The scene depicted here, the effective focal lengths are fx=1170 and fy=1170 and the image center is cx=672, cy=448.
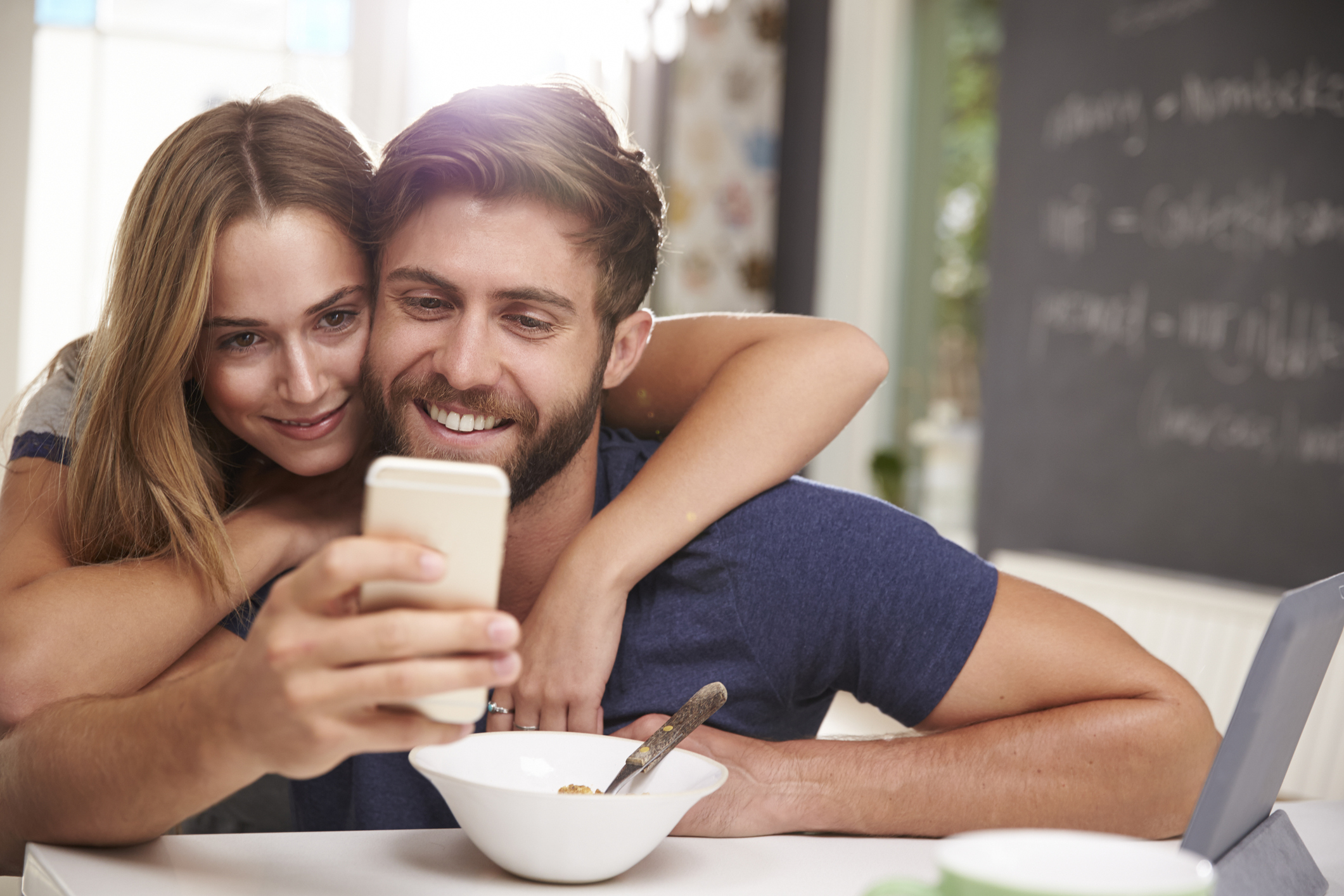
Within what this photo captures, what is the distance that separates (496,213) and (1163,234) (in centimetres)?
232

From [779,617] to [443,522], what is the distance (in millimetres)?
675

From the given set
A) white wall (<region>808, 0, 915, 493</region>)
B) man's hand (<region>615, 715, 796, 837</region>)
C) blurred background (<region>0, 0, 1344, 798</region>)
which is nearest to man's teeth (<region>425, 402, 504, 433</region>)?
man's hand (<region>615, 715, 796, 837</region>)

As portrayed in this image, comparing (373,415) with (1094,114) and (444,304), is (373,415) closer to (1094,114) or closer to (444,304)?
(444,304)

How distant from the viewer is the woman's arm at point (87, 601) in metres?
0.99

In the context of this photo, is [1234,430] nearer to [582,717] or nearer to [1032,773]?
[1032,773]

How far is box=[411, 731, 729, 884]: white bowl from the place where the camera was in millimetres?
760

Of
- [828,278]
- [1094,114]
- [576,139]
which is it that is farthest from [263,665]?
[828,278]

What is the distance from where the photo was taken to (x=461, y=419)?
1.17 metres

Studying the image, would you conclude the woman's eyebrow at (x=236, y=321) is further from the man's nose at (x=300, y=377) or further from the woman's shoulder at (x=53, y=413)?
the woman's shoulder at (x=53, y=413)

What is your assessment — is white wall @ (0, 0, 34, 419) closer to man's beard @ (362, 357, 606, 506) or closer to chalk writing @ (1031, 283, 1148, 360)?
man's beard @ (362, 357, 606, 506)

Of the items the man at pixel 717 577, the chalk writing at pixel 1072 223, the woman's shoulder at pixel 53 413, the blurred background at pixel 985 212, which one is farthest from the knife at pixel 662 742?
the chalk writing at pixel 1072 223

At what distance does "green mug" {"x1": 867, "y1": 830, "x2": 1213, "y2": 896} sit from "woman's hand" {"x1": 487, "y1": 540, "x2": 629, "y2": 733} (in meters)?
0.59

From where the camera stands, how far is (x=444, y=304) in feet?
3.88

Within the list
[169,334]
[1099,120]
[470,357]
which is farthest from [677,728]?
[1099,120]
